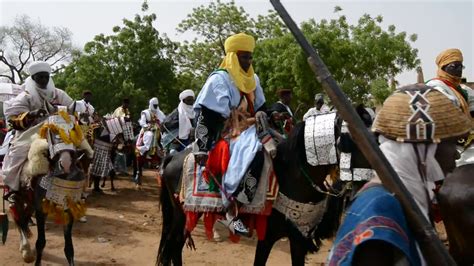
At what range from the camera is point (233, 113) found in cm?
527

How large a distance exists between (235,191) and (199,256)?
3037mm

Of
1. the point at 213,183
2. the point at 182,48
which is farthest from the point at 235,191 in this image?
the point at 182,48

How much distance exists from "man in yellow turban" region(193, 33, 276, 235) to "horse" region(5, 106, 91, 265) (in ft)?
6.51

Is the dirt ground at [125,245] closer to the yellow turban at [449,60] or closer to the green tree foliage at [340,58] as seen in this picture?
the yellow turban at [449,60]

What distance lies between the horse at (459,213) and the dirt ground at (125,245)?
10.7 feet

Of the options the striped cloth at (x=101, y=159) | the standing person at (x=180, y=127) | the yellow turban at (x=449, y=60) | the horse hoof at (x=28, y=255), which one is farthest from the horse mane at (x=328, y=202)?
the striped cloth at (x=101, y=159)

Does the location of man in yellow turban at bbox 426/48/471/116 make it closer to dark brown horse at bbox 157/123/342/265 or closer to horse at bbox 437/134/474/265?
horse at bbox 437/134/474/265

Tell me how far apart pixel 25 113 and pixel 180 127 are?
3.98m

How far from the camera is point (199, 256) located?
7.65 m

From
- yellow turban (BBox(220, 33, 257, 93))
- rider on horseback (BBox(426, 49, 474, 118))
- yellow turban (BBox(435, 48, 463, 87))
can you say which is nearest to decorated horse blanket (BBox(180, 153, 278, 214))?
yellow turban (BBox(220, 33, 257, 93))

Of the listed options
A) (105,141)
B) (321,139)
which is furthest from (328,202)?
(105,141)

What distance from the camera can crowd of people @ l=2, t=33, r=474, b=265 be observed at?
75.6 inches

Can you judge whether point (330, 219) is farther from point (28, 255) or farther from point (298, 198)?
point (28, 255)

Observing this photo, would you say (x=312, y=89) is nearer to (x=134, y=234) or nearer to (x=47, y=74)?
(x=134, y=234)
